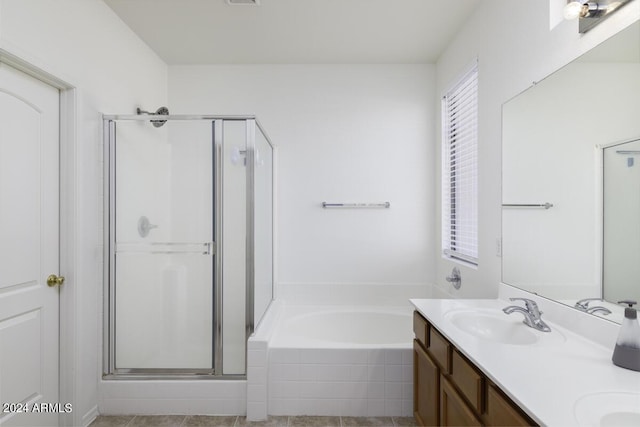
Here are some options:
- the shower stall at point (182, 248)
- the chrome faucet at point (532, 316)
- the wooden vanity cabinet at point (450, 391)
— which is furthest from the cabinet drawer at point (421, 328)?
the shower stall at point (182, 248)

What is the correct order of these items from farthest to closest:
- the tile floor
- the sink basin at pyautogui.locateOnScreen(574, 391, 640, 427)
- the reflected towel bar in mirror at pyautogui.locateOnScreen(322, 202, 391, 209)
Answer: the reflected towel bar in mirror at pyautogui.locateOnScreen(322, 202, 391, 209), the tile floor, the sink basin at pyautogui.locateOnScreen(574, 391, 640, 427)

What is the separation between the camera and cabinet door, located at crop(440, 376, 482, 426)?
3.95ft

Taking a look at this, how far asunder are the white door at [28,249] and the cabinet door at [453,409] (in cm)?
201

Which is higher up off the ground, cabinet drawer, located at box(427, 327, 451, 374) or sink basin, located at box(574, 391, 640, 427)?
sink basin, located at box(574, 391, 640, 427)

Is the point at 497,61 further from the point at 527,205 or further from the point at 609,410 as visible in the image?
the point at 609,410

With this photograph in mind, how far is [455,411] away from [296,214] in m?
2.08

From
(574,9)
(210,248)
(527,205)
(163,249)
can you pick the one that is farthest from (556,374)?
(163,249)

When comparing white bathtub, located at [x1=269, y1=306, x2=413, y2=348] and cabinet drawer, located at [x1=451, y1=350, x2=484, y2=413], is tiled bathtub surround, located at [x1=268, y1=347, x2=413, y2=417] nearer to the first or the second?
white bathtub, located at [x1=269, y1=306, x2=413, y2=348]

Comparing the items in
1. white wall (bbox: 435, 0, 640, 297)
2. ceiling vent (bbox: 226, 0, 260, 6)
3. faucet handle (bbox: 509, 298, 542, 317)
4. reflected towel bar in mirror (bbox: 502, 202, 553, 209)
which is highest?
ceiling vent (bbox: 226, 0, 260, 6)

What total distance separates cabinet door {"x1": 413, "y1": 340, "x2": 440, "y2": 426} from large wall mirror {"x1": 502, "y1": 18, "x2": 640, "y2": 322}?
2.06ft

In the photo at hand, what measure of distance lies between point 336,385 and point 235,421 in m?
0.65

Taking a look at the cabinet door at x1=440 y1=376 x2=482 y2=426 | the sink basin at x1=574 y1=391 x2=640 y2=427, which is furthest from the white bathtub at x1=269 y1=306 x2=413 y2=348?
the sink basin at x1=574 y1=391 x2=640 y2=427

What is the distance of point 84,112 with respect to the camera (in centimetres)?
202

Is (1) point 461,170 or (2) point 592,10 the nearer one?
(2) point 592,10
